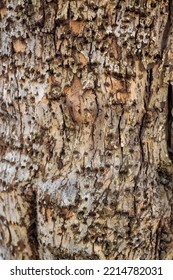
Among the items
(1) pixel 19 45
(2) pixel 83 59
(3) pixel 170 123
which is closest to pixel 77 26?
(2) pixel 83 59

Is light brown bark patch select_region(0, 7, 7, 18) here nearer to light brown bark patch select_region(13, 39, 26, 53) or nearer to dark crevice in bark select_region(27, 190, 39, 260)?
light brown bark patch select_region(13, 39, 26, 53)

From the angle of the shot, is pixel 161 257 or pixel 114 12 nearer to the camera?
pixel 114 12

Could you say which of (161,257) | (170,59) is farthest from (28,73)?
(161,257)

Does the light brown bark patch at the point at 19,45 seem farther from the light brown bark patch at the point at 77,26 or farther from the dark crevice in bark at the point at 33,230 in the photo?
the dark crevice in bark at the point at 33,230

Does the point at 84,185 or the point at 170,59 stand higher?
the point at 170,59

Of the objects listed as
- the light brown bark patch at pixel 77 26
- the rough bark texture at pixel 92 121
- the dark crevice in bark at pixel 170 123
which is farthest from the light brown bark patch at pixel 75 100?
the dark crevice in bark at pixel 170 123

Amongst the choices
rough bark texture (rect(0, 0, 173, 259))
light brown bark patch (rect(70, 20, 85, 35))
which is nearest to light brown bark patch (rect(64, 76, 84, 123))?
rough bark texture (rect(0, 0, 173, 259))
